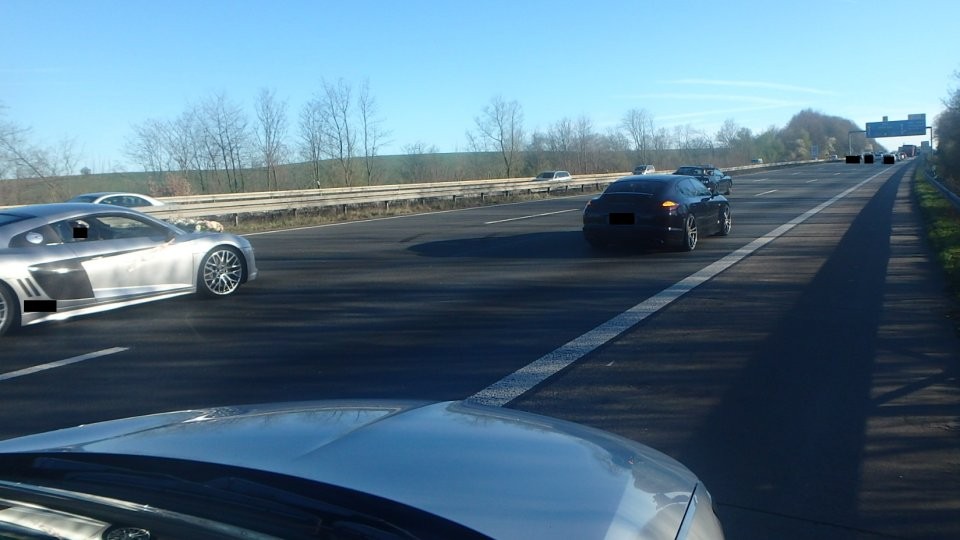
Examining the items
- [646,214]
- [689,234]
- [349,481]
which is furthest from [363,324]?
[689,234]

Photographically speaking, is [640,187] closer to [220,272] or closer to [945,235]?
[945,235]

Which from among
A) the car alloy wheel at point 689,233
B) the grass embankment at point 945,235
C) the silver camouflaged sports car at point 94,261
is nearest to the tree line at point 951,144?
the grass embankment at point 945,235

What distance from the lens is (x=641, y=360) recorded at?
24.3 ft

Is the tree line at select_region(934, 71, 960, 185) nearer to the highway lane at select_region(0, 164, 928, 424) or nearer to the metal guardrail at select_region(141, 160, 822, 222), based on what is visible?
the metal guardrail at select_region(141, 160, 822, 222)

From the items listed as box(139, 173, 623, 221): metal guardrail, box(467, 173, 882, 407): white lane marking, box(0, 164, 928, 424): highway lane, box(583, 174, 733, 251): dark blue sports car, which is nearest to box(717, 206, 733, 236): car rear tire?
box(0, 164, 928, 424): highway lane

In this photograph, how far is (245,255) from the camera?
11.4m

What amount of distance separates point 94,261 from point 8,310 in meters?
1.05

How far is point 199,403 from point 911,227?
59.2ft

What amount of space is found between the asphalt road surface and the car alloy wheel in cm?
109

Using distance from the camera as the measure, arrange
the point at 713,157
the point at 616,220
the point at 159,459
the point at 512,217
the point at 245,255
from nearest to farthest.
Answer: the point at 159,459, the point at 245,255, the point at 616,220, the point at 512,217, the point at 713,157

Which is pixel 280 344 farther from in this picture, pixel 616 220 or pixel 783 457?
pixel 616 220

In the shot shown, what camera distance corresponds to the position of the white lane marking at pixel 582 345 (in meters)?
6.36

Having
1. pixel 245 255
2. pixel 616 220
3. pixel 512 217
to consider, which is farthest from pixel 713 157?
pixel 245 255

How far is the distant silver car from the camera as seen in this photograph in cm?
188
